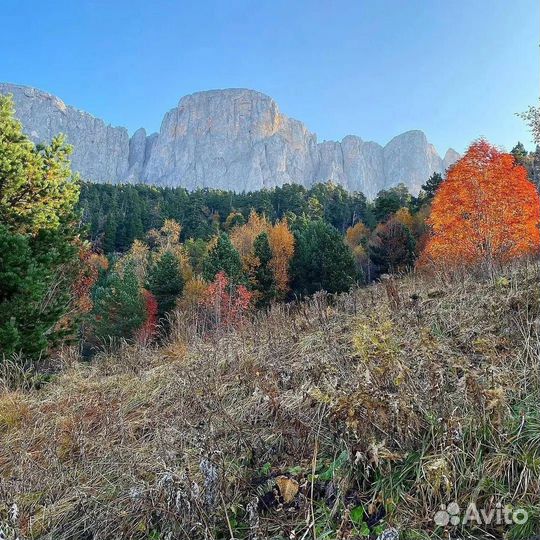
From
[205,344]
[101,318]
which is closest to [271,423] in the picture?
[205,344]

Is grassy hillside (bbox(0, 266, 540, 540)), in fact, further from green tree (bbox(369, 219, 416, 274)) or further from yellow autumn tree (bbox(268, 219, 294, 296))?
yellow autumn tree (bbox(268, 219, 294, 296))

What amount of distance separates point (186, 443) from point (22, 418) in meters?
2.00

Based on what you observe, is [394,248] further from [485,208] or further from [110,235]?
[110,235]

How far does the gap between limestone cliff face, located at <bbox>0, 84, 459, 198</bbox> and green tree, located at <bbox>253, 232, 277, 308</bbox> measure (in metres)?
117

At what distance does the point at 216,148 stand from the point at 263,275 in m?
136

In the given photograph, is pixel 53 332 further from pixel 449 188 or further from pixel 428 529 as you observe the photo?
pixel 449 188

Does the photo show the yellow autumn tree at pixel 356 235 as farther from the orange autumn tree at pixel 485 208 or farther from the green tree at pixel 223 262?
the orange autumn tree at pixel 485 208

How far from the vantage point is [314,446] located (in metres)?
1.95

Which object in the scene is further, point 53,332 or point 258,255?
point 258,255

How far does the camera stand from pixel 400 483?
164cm

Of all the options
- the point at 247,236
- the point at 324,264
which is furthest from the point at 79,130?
the point at 324,264

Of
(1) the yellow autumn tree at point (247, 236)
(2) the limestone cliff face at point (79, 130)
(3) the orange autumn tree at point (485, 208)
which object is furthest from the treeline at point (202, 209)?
(2) the limestone cliff face at point (79, 130)

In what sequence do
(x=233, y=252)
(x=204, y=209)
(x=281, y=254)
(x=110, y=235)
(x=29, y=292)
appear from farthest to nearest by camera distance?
(x=204, y=209)
(x=110, y=235)
(x=281, y=254)
(x=233, y=252)
(x=29, y=292)

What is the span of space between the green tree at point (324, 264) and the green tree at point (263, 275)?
7.13ft
